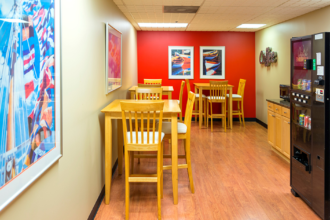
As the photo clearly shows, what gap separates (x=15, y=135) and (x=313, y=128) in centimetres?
247

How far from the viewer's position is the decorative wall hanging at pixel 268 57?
20.3ft

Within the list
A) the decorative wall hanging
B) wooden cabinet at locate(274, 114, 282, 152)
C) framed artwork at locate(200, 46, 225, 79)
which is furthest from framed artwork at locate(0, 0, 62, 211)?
framed artwork at locate(200, 46, 225, 79)

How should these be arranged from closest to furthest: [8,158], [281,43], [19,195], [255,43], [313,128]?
[8,158] < [19,195] < [313,128] < [281,43] < [255,43]

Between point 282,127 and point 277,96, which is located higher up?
point 277,96

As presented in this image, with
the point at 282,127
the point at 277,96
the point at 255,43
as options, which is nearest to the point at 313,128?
the point at 282,127

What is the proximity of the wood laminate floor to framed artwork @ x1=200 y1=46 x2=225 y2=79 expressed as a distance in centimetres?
316

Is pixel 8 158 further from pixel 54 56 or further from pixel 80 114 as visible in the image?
pixel 80 114

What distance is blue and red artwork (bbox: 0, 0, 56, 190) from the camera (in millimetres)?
1093

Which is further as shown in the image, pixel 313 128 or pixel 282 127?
pixel 282 127

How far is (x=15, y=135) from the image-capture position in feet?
3.85

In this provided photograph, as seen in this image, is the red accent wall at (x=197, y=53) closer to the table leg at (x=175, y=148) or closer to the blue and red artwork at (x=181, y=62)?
the blue and red artwork at (x=181, y=62)

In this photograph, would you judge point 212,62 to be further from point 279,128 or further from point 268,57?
point 279,128

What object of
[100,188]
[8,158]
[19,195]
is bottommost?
[100,188]

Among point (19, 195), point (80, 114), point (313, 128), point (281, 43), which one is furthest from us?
point (281, 43)
